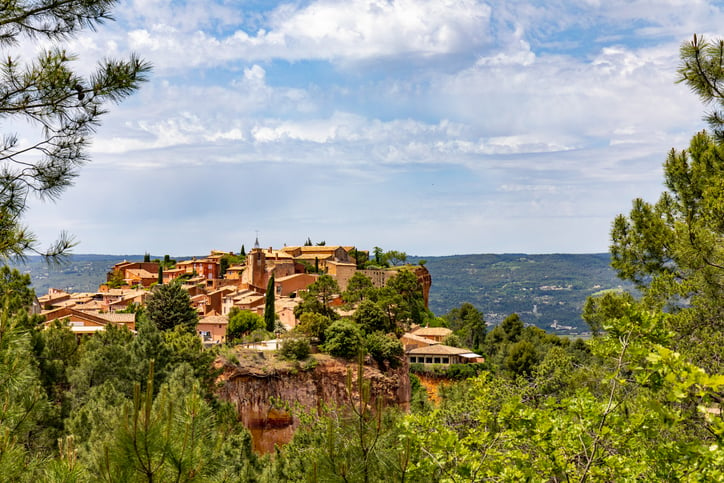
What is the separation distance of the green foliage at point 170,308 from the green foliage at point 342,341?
291 inches

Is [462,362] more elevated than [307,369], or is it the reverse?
[307,369]

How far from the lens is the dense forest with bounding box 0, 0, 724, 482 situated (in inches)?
150

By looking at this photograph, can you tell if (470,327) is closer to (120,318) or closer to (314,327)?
(314,327)

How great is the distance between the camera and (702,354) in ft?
25.9

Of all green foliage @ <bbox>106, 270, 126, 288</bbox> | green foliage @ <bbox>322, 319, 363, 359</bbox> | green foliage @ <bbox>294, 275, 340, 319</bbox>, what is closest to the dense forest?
green foliage @ <bbox>322, 319, 363, 359</bbox>

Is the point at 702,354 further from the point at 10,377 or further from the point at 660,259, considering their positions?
the point at 10,377

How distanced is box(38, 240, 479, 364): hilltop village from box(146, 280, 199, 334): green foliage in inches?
39.9

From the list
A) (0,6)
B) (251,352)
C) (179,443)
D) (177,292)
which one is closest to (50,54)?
(0,6)

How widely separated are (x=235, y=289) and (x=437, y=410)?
43219mm

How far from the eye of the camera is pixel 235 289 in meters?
51.4

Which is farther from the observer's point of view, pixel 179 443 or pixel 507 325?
pixel 507 325

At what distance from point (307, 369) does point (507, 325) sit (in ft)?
98.5

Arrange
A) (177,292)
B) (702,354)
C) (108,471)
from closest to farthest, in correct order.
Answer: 1. (108,471)
2. (702,354)
3. (177,292)

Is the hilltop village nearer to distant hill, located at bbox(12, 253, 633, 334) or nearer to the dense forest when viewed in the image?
the dense forest
